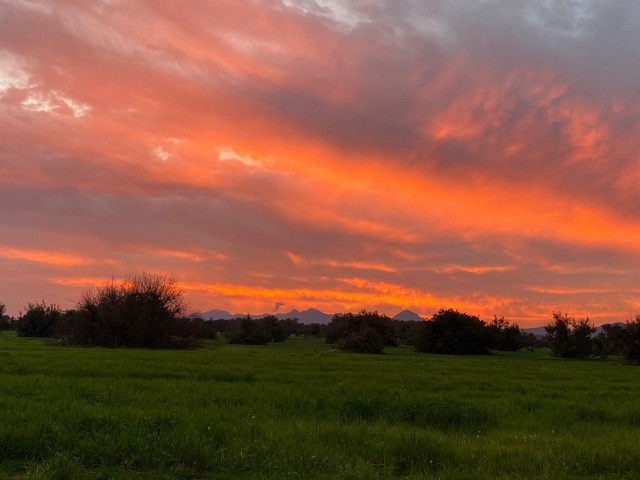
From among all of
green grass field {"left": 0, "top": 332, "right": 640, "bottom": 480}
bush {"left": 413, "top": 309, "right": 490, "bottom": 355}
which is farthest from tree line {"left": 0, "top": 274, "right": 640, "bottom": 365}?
green grass field {"left": 0, "top": 332, "right": 640, "bottom": 480}

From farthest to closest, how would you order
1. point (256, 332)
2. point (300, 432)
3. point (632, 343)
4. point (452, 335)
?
point (256, 332)
point (452, 335)
point (632, 343)
point (300, 432)

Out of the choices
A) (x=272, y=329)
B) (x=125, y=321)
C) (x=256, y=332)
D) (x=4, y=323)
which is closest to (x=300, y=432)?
(x=125, y=321)

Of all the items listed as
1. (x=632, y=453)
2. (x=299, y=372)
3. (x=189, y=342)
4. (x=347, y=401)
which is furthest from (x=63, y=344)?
(x=632, y=453)

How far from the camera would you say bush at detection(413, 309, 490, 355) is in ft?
219

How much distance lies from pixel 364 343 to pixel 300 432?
49.9 metres

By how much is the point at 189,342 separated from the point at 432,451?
47.0m

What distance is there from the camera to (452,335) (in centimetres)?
6688

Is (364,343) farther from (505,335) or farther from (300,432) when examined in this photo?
(300,432)

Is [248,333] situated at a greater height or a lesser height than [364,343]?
lesser

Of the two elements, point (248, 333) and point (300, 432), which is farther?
point (248, 333)

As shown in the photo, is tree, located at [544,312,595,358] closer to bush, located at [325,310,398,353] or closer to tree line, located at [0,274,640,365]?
tree line, located at [0,274,640,365]

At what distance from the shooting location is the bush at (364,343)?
194ft

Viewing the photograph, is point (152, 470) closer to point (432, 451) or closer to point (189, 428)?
point (189, 428)

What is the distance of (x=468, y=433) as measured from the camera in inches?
497
